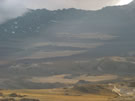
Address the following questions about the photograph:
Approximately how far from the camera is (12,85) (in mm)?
187750

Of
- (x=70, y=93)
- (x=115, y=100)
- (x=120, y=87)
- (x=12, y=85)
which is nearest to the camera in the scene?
(x=115, y=100)

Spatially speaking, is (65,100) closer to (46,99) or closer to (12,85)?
(46,99)

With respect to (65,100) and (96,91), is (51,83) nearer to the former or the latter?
(96,91)

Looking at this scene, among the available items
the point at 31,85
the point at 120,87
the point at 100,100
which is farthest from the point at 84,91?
the point at 31,85

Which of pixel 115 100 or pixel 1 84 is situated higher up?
pixel 1 84

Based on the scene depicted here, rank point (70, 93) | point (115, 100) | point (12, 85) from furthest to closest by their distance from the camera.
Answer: point (12, 85), point (70, 93), point (115, 100)

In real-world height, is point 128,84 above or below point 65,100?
above

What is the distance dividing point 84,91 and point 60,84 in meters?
101

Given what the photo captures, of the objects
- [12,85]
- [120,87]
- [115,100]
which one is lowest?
[115,100]

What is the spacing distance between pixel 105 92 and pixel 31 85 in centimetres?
10275

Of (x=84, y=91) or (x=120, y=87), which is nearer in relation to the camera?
(x=84, y=91)

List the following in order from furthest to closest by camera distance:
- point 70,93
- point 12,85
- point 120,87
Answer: point 12,85, point 120,87, point 70,93

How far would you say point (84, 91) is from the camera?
94562 mm

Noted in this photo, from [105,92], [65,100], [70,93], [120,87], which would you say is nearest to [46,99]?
[65,100]
